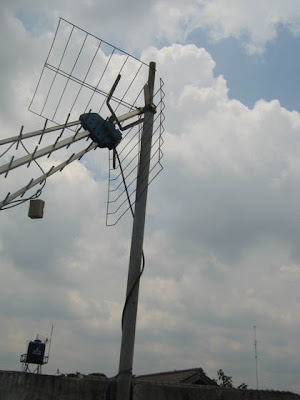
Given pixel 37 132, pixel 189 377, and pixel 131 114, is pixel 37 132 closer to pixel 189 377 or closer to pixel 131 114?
pixel 131 114

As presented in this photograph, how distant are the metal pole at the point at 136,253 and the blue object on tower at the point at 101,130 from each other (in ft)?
1.70

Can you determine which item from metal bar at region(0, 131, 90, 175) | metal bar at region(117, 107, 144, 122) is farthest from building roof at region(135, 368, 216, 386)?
metal bar at region(0, 131, 90, 175)

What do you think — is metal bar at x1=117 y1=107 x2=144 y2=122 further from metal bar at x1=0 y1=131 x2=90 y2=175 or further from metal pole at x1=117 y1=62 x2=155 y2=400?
metal bar at x1=0 y1=131 x2=90 y2=175

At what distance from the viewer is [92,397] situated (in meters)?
5.66

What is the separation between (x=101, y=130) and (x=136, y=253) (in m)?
1.89

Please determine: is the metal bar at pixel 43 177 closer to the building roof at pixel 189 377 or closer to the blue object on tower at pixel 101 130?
the blue object on tower at pixel 101 130

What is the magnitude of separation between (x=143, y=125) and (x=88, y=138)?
108 cm

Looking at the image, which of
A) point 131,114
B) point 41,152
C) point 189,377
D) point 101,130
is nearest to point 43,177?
point 41,152

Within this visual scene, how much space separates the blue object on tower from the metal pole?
1.70 feet

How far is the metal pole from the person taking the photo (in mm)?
5656

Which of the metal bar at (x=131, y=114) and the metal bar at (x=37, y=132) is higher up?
the metal bar at (x=131, y=114)

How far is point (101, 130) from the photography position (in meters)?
6.44

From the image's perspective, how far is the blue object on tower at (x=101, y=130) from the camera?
6305 mm

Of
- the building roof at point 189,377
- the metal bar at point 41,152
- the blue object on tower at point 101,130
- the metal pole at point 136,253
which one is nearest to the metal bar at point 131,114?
the metal pole at point 136,253
